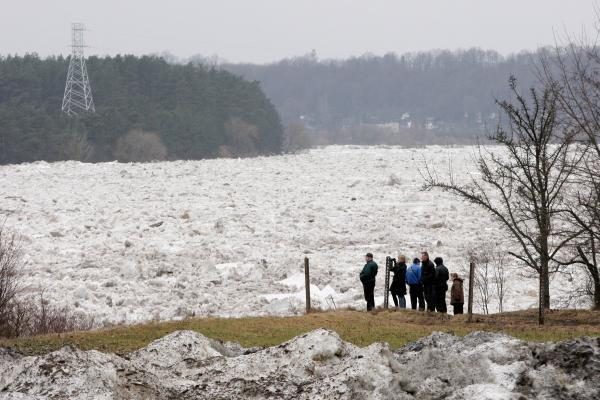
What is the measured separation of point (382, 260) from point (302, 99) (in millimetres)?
161685

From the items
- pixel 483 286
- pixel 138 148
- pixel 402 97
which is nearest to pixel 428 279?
pixel 483 286

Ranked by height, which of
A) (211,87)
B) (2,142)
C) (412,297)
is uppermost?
(211,87)

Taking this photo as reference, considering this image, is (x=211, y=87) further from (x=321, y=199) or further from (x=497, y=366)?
(x=497, y=366)

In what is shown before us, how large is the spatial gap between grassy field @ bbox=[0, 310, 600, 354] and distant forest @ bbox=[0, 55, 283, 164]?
56.0 metres

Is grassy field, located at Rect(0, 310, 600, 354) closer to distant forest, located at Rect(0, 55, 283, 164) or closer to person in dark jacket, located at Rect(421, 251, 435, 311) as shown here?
person in dark jacket, located at Rect(421, 251, 435, 311)

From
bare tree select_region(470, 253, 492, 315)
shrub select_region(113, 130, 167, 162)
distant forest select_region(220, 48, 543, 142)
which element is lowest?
bare tree select_region(470, 253, 492, 315)

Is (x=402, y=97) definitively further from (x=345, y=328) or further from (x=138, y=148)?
(x=345, y=328)

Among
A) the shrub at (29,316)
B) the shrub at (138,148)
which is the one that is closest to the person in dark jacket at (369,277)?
the shrub at (29,316)

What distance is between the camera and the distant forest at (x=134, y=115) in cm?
7181

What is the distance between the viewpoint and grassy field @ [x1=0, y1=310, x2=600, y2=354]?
14.9 m

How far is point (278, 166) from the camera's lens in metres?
66.5

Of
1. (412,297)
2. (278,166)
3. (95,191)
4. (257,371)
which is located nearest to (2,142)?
(278,166)

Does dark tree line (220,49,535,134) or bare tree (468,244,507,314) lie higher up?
dark tree line (220,49,535,134)

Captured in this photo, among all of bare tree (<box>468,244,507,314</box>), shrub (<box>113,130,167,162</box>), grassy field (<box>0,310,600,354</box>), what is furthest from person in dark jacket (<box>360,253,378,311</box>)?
shrub (<box>113,130,167,162</box>)
